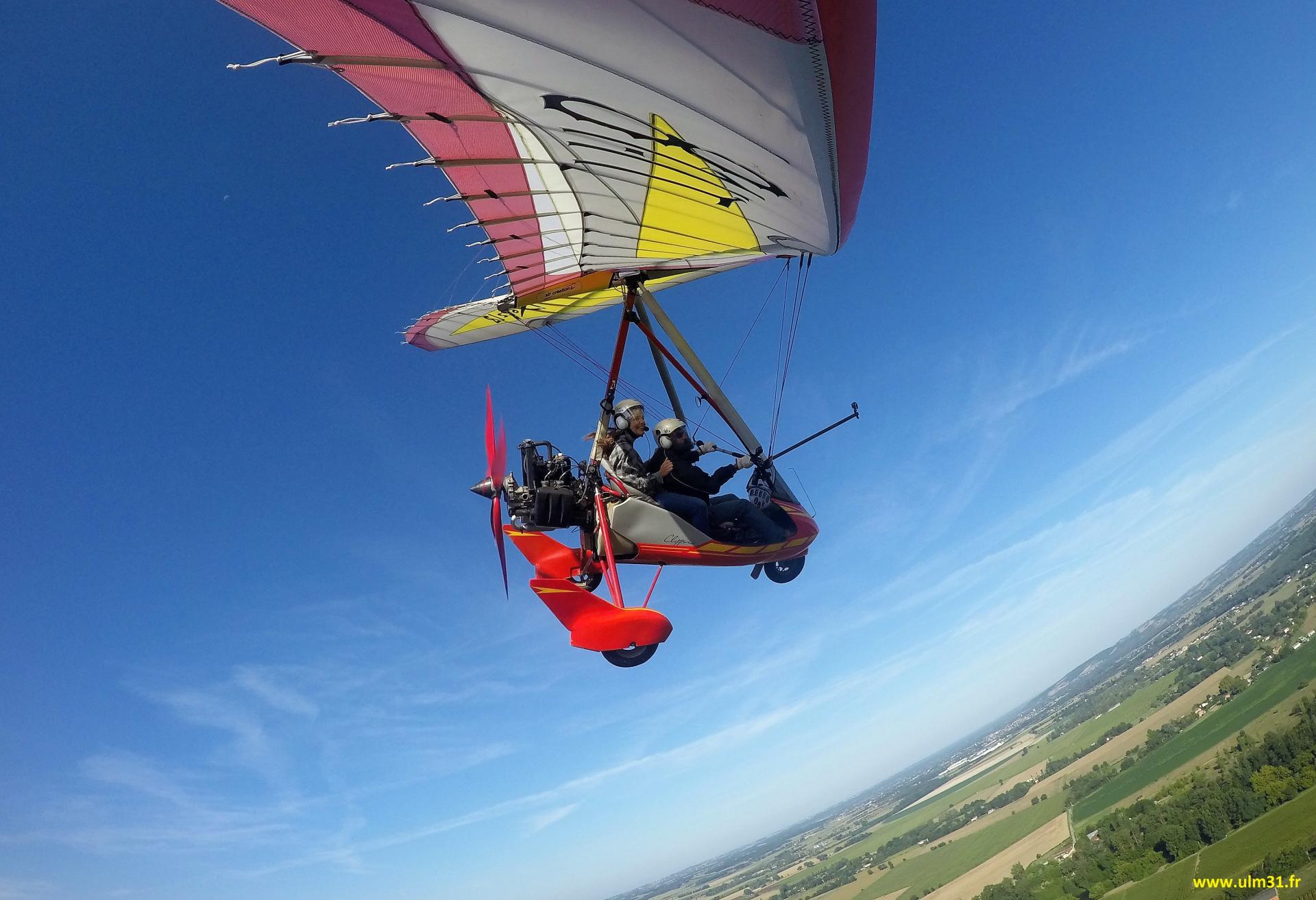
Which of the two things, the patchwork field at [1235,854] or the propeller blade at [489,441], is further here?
the patchwork field at [1235,854]

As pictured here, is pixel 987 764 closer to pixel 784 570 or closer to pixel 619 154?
pixel 784 570

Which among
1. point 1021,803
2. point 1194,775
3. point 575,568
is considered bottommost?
point 1021,803

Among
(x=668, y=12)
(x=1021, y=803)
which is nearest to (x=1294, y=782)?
(x=1021, y=803)

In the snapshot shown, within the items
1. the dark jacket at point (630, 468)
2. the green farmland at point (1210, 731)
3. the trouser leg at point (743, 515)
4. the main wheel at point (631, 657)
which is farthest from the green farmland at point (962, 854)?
the dark jacket at point (630, 468)

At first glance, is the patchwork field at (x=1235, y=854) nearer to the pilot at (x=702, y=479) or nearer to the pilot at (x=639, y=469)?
the pilot at (x=702, y=479)

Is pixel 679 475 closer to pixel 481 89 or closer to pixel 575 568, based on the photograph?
pixel 575 568

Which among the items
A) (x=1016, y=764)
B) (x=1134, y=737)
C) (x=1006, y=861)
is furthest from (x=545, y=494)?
(x=1016, y=764)

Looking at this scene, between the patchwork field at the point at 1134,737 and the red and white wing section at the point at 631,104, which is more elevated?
the red and white wing section at the point at 631,104
